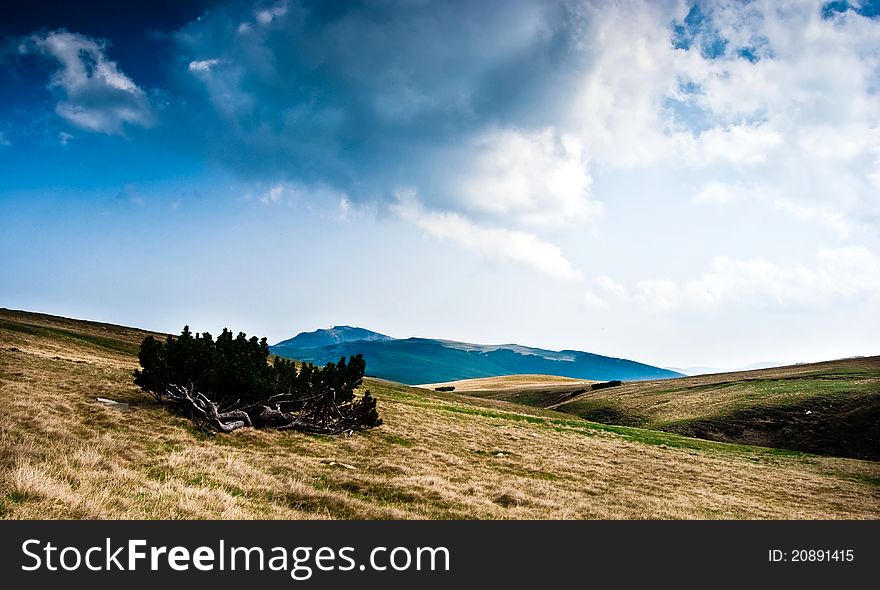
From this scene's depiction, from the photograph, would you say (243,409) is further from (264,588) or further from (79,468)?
(264,588)

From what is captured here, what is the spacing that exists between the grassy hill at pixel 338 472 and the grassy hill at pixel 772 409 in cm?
1465

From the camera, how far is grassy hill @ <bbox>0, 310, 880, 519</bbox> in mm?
9719

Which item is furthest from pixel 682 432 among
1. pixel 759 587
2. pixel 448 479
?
pixel 759 587

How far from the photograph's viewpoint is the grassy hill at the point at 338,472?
9.72 metres

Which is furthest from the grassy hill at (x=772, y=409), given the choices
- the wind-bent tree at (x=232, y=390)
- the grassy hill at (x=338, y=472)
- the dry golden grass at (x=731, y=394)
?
the wind-bent tree at (x=232, y=390)

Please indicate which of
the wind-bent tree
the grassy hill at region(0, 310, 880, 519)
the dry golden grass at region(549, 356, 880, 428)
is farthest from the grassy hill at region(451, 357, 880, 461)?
the wind-bent tree

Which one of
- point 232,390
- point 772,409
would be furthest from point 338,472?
point 772,409

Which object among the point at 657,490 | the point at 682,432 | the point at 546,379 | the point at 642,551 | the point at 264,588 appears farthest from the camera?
the point at 546,379

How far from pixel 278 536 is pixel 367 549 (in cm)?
164

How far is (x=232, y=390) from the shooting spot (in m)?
23.7

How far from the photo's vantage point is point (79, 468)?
10438 mm

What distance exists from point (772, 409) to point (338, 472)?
203 ft

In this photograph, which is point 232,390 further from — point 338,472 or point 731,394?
point 731,394

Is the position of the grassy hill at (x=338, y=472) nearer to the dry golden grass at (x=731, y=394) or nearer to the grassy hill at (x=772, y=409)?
the grassy hill at (x=772, y=409)
